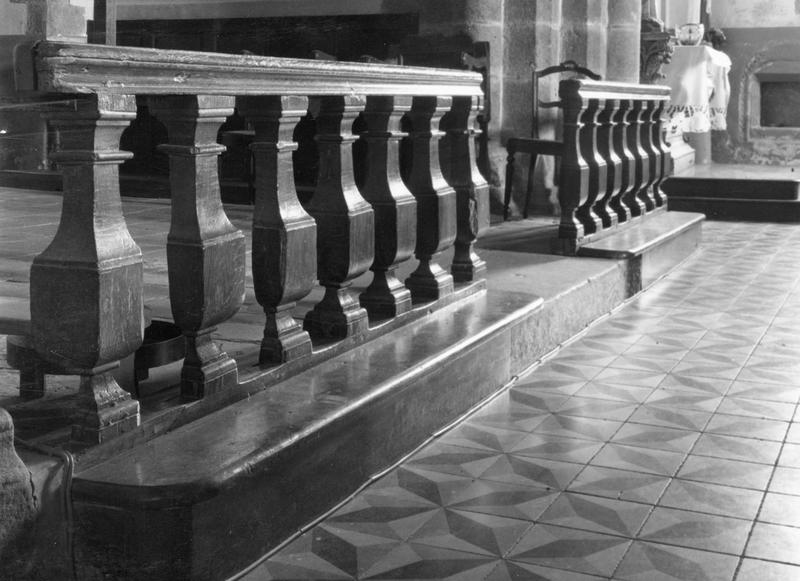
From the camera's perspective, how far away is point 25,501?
202 centimetres

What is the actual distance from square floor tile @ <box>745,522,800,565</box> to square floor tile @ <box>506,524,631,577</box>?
28 cm

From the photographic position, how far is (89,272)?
2.12m

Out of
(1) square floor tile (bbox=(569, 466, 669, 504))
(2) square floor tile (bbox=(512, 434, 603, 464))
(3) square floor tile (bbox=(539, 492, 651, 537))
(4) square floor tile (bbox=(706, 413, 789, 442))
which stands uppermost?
(4) square floor tile (bbox=(706, 413, 789, 442))

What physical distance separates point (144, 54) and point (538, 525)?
1325mm

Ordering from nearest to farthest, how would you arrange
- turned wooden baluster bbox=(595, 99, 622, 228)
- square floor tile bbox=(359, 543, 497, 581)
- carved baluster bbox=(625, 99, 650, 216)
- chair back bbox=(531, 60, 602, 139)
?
1. square floor tile bbox=(359, 543, 497, 581)
2. turned wooden baluster bbox=(595, 99, 622, 228)
3. carved baluster bbox=(625, 99, 650, 216)
4. chair back bbox=(531, 60, 602, 139)

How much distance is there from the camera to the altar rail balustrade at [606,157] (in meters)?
5.42

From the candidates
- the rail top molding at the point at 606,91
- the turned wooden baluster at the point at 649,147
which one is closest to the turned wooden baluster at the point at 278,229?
the rail top molding at the point at 606,91

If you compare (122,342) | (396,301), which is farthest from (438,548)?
(396,301)

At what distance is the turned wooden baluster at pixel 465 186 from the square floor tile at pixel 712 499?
136cm

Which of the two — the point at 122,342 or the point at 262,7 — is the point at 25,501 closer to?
the point at 122,342

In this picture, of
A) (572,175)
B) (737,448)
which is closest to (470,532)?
(737,448)

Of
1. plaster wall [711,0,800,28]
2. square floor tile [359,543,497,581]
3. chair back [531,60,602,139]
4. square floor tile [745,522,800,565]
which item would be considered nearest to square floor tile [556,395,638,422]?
square floor tile [745,522,800,565]

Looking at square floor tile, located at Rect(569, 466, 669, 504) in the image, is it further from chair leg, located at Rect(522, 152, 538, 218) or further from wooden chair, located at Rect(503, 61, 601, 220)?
chair leg, located at Rect(522, 152, 538, 218)

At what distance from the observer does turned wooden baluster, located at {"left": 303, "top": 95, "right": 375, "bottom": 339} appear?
3.04m
